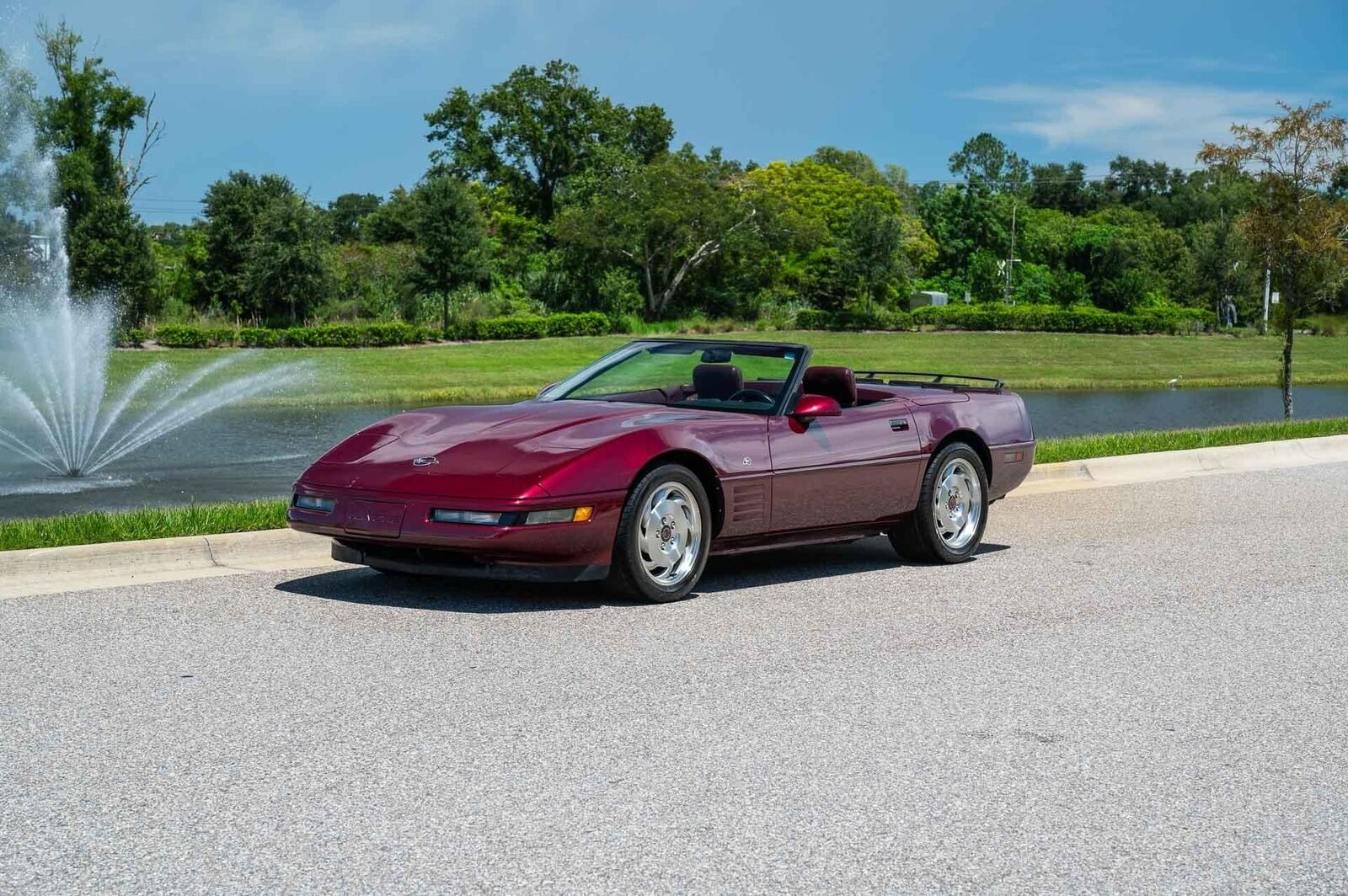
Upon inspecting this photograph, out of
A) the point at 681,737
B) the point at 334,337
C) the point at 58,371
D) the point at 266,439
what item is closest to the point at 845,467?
the point at 681,737

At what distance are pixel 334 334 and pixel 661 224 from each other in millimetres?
18908

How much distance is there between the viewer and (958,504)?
9523 millimetres

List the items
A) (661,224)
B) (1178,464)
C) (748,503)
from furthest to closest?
(661,224)
(1178,464)
(748,503)

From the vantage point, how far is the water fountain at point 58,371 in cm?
2155

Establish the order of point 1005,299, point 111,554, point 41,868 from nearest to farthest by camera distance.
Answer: point 41,868
point 111,554
point 1005,299

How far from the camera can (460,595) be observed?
7914mm

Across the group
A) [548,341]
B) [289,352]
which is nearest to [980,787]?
[289,352]

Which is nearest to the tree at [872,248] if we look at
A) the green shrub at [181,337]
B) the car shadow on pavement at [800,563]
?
the green shrub at [181,337]

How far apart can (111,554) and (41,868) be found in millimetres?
4778

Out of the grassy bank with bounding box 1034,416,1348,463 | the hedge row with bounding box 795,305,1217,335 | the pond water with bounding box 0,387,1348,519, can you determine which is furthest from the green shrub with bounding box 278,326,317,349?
the grassy bank with bounding box 1034,416,1348,463

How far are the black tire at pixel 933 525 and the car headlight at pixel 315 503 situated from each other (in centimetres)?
350

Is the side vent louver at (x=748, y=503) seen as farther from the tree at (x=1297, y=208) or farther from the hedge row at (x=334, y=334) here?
the hedge row at (x=334, y=334)

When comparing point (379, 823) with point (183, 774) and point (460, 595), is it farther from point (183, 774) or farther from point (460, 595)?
point (460, 595)

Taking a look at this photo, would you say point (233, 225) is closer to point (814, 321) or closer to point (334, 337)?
point (334, 337)
